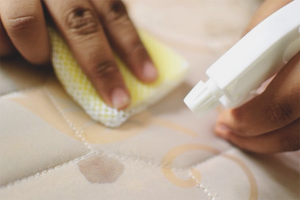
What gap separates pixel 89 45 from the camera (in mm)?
427

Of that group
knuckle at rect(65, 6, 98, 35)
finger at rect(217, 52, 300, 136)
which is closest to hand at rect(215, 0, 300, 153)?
finger at rect(217, 52, 300, 136)

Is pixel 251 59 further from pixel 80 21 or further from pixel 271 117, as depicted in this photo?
pixel 80 21

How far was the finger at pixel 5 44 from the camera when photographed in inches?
16.1

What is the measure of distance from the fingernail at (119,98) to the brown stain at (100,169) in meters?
0.09

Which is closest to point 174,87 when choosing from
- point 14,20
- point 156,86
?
point 156,86

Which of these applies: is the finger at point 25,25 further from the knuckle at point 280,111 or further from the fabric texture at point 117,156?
the knuckle at point 280,111

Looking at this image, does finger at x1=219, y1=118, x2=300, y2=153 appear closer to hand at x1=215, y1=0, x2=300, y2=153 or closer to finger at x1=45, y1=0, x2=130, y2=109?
hand at x1=215, y1=0, x2=300, y2=153

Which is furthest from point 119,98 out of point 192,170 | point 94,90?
point 192,170

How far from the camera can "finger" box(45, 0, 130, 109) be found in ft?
1.40

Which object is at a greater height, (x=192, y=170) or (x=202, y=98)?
(x=202, y=98)

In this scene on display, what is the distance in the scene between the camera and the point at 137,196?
325mm

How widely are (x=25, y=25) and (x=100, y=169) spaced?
21 centimetres

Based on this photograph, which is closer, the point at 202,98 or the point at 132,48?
the point at 202,98

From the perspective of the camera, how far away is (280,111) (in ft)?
1.16
